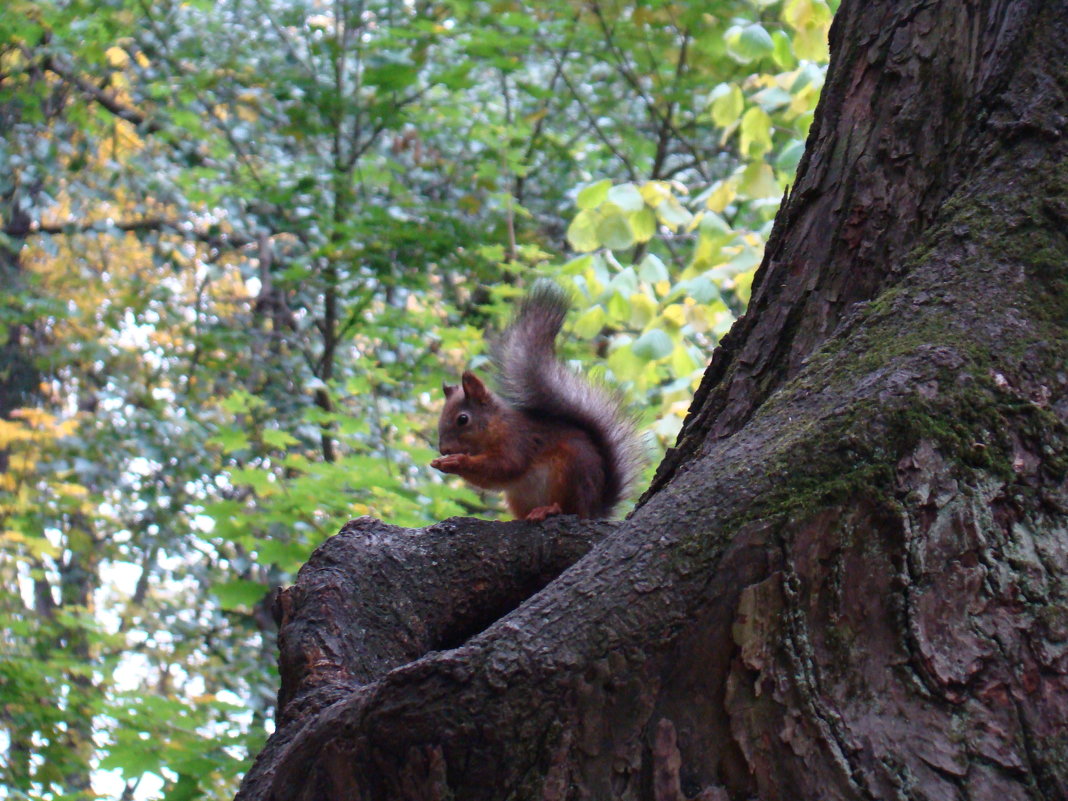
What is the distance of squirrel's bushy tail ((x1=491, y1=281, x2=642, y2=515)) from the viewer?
228cm

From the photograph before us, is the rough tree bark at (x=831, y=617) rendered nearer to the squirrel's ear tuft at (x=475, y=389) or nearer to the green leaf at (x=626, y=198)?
the squirrel's ear tuft at (x=475, y=389)

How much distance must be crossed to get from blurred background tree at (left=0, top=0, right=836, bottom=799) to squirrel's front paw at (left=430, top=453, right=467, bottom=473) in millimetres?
769

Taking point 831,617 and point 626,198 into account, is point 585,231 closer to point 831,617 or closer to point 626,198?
point 626,198

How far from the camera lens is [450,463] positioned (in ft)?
8.01

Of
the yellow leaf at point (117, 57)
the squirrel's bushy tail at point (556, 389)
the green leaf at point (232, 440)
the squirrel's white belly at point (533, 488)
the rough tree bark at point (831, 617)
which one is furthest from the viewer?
the yellow leaf at point (117, 57)

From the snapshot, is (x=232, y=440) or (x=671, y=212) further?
(x=232, y=440)

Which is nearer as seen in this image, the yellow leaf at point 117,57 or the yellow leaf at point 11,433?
the yellow leaf at point 117,57

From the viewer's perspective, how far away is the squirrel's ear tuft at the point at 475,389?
2656mm

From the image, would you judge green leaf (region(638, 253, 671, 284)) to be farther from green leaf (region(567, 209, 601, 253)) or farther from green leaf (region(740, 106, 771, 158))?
green leaf (region(740, 106, 771, 158))

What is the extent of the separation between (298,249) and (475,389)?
342cm

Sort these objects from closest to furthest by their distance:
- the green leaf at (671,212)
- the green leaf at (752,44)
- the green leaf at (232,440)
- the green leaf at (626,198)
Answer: the green leaf at (752,44) < the green leaf at (626,198) < the green leaf at (671,212) < the green leaf at (232,440)

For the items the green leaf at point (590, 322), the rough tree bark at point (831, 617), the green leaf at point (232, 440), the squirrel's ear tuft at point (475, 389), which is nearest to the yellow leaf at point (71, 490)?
the green leaf at point (232, 440)

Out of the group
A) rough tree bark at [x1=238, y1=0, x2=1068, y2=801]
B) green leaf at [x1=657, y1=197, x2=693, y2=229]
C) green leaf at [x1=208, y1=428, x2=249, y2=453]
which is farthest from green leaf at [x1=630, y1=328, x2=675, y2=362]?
rough tree bark at [x1=238, y1=0, x2=1068, y2=801]

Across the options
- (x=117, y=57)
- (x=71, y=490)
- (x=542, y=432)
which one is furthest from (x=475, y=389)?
(x=117, y=57)
